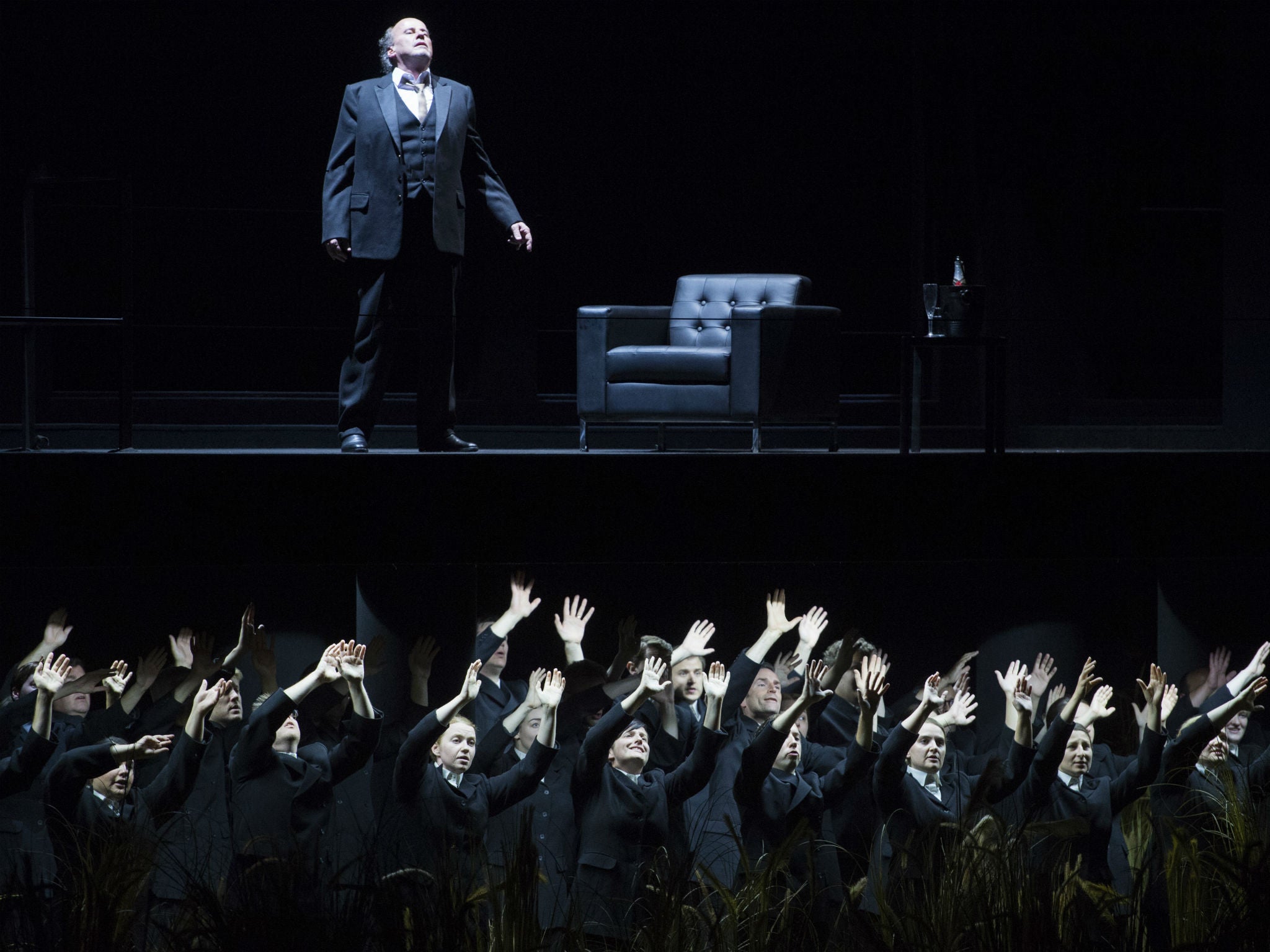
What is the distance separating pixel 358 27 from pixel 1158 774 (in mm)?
5363

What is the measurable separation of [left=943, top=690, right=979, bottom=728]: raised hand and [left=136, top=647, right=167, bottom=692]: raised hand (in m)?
4.37

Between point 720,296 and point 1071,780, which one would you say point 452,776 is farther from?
point 1071,780

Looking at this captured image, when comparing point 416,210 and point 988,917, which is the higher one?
point 416,210

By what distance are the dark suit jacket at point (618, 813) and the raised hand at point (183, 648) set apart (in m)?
2.59

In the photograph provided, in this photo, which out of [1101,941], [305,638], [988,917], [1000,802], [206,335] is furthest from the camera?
[305,638]

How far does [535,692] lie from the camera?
25.2 feet

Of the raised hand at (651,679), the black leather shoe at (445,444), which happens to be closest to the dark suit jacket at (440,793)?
the raised hand at (651,679)

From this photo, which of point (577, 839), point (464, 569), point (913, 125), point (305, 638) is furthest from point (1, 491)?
point (913, 125)

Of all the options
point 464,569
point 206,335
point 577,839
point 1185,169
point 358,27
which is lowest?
point 577,839

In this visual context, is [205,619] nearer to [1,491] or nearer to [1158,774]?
[1,491]

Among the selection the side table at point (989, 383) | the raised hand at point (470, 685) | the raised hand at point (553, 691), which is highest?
the side table at point (989, 383)

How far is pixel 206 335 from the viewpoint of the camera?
7.21 meters

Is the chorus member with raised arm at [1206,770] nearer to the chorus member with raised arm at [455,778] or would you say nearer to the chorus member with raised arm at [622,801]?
the chorus member with raised arm at [622,801]

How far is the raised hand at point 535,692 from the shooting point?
765 cm
